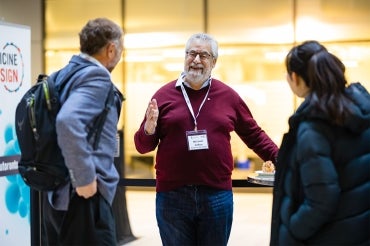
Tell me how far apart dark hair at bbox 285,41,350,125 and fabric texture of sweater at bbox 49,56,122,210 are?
2.74 feet

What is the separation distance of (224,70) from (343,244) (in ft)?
26.7

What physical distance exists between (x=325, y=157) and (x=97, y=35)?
3.64ft

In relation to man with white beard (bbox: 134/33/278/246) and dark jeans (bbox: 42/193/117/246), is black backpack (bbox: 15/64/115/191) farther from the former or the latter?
man with white beard (bbox: 134/33/278/246)

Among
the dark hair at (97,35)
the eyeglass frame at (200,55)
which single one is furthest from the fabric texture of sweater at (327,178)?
the eyeglass frame at (200,55)

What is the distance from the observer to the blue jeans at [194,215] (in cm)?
325

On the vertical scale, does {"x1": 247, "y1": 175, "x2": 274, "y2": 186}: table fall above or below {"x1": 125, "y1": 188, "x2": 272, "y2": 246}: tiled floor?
above

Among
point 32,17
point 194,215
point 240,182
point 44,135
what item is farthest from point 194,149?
point 32,17

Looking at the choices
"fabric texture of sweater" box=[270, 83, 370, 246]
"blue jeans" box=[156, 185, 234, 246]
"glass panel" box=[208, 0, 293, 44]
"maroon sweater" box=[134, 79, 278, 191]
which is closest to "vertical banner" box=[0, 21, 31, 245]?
"maroon sweater" box=[134, 79, 278, 191]

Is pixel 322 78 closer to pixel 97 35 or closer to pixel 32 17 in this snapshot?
pixel 97 35

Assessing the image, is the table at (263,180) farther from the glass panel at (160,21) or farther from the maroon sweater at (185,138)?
the glass panel at (160,21)

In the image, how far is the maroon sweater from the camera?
10.6 ft

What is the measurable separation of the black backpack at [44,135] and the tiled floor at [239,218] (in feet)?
11.7

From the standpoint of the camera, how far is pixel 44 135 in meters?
2.51

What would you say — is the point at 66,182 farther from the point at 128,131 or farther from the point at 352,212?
the point at 128,131
